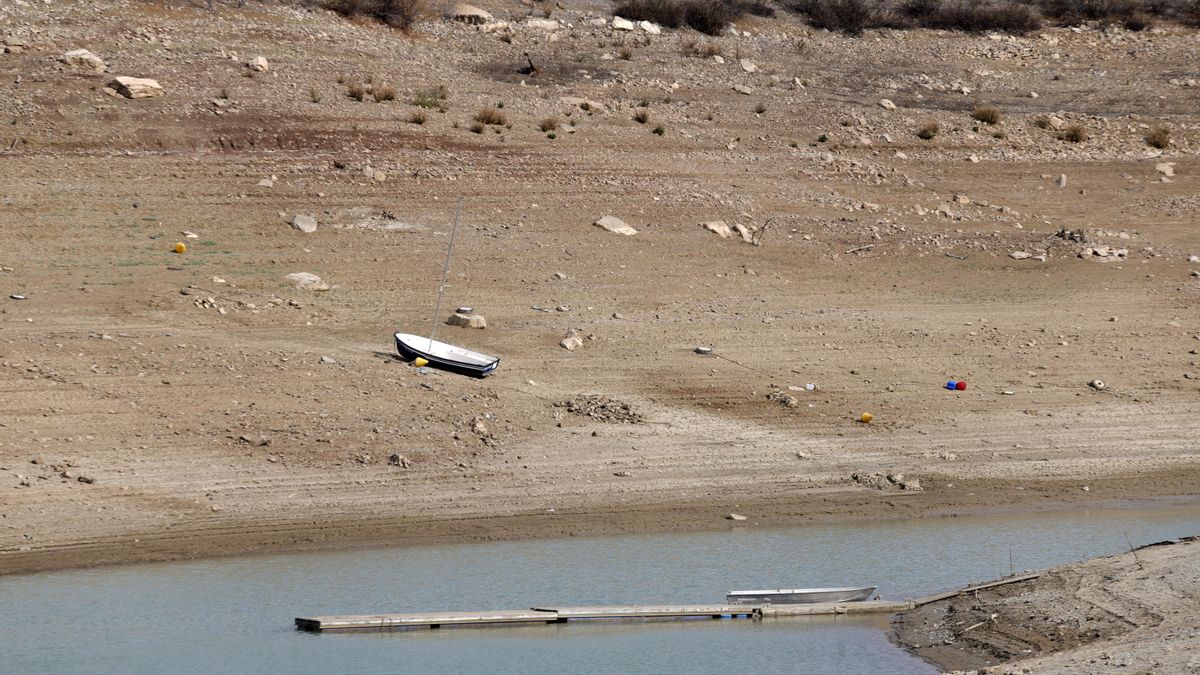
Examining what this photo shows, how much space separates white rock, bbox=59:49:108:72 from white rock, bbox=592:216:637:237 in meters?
8.41

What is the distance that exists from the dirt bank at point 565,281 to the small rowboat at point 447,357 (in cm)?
19

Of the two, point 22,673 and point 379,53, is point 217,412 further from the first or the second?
point 379,53

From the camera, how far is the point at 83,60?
81.7 feet

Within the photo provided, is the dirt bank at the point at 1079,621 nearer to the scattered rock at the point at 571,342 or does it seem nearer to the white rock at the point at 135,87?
the scattered rock at the point at 571,342

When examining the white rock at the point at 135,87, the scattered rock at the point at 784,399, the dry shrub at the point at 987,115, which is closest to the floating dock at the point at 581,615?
the scattered rock at the point at 784,399

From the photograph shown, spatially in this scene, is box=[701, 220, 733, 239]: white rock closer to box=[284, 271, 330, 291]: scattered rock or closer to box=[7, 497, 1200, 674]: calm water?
box=[284, 271, 330, 291]: scattered rock

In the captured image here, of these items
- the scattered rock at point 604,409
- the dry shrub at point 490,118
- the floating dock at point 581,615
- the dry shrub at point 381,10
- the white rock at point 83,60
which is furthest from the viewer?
the dry shrub at point 381,10

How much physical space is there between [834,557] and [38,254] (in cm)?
1112

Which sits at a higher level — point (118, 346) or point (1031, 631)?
point (1031, 631)

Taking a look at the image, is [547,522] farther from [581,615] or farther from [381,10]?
[381,10]

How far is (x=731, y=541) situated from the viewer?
15.0 metres

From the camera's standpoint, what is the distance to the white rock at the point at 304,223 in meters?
21.6

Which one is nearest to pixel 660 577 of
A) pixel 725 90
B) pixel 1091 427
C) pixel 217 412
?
pixel 217 412

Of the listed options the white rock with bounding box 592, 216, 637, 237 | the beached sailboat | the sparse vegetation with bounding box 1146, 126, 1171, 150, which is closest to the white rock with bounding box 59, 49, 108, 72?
the white rock with bounding box 592, 216, 637, 237
